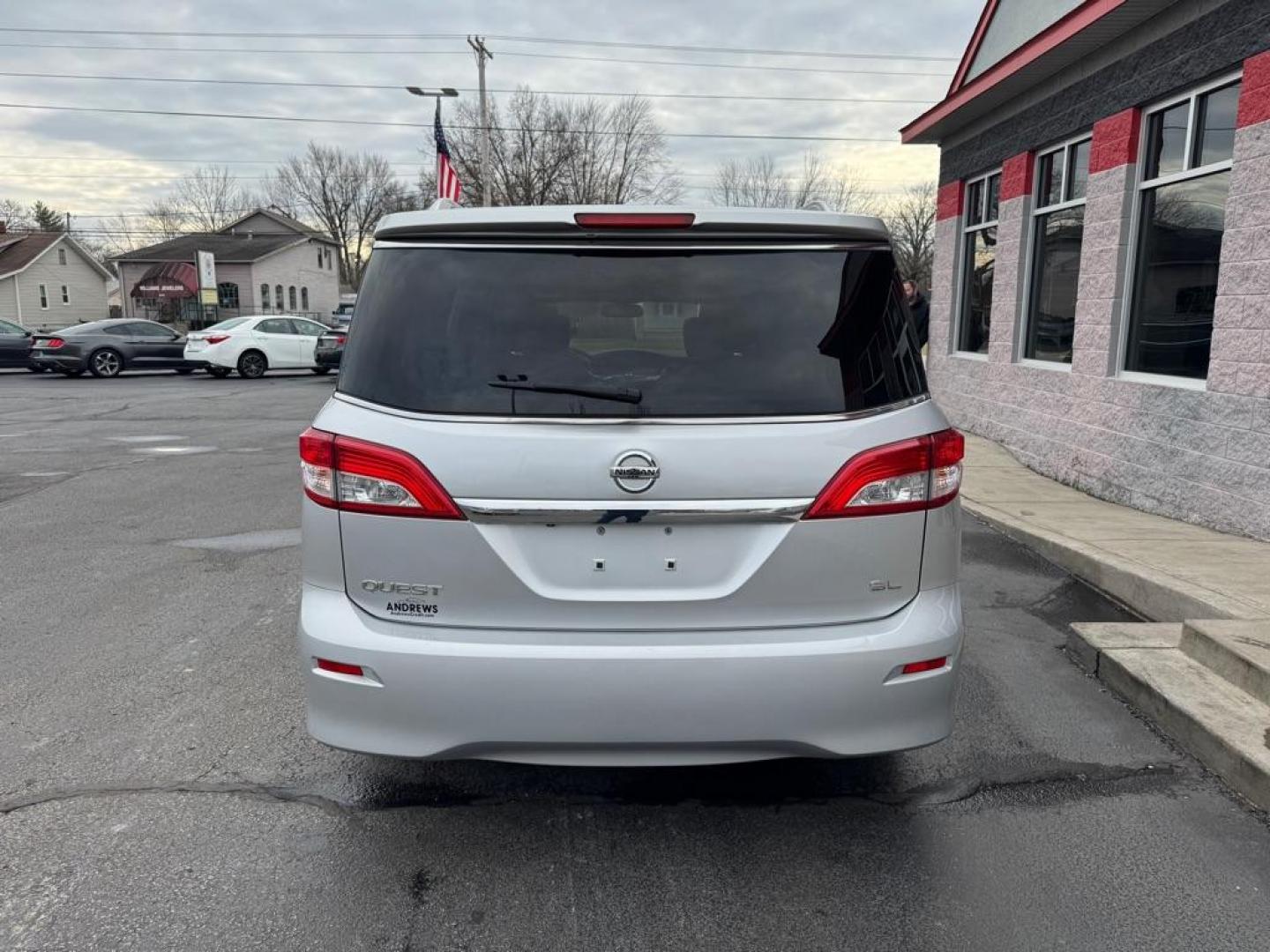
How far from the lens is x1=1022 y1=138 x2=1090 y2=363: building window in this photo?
8.67m

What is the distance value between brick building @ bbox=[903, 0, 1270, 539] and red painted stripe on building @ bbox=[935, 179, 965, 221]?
0.52 m

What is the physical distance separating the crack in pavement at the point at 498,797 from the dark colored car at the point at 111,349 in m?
23.1

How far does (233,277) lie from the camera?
50562 millimetres

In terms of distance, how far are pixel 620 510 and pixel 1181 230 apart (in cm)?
652

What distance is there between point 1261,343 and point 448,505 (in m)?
5.75

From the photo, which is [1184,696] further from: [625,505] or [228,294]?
[228,294]

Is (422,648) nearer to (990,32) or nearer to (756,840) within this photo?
(756,840)

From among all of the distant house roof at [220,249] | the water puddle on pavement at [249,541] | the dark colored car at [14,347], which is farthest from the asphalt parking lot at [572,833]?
the distant house roof at [220,249]

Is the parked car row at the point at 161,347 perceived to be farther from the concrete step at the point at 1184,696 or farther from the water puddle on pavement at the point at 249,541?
the concrete step at the point at 1184,696

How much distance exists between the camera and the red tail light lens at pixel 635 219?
2.59m

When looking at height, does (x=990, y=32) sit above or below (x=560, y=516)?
above

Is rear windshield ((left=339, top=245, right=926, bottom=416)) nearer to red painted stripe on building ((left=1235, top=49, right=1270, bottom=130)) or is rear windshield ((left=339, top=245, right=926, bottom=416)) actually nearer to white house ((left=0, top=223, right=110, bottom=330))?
red painted stripe on building ((left=1235, top=49, right=1270, bottom=130))

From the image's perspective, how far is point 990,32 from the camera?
10.5 meters

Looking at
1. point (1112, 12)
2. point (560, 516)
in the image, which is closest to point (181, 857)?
point (560, 516)
